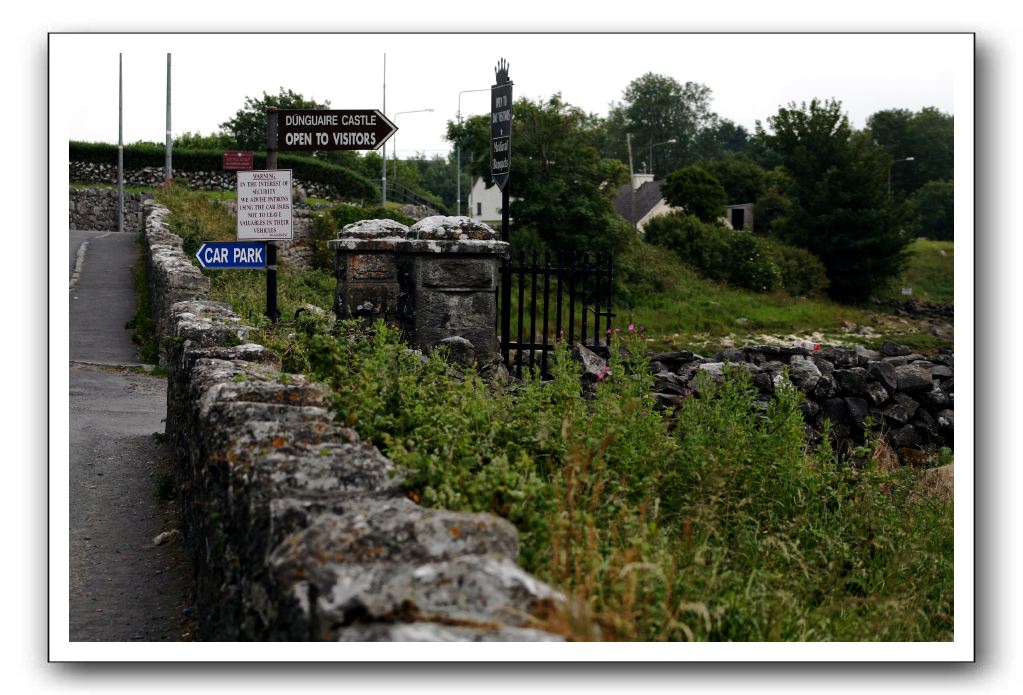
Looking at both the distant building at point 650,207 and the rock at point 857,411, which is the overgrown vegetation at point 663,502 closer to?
the rock at point 857,411

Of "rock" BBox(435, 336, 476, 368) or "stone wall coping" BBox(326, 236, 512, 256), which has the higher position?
"stone wall coping" BBox(326, 236, 512, 256)

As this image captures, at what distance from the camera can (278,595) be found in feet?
10.4

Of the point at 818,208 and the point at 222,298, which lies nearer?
the point at 222,298

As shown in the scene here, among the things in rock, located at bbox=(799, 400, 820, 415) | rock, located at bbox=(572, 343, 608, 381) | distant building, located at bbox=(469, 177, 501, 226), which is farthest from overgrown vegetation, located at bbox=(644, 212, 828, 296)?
rock, located at bbox=(572, 343, 608, 381)

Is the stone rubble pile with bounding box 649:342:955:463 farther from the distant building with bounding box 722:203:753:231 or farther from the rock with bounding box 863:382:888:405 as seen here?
the distant building with bounding box 722:203:753:231

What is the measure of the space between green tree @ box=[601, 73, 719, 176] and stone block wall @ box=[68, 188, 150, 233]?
129 ft

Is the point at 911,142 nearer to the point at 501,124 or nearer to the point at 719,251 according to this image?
the point at 719,251

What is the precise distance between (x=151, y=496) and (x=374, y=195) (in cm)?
3802

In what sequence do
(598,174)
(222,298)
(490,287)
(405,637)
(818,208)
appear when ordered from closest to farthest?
1. (405,637)
2. (490,287)
3. (222,298)
4. (598,174)
5. (818,208)

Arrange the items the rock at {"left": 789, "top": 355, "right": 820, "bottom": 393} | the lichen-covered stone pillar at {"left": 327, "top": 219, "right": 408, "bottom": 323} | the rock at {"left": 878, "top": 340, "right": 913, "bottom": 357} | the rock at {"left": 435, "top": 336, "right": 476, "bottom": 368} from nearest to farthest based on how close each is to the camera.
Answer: the rock at {"left": 435, "top": 336, "right": 476, "bottom": 368}, the lichen-covered stone pillar at {"left": 327, "top": 219, "right": 408, "bottom": 323}, the rock at {"left": 789, "top": 355, "right": 820, "bottom": 393}, the rock at {"left": 878, "top": 340, "right": 913, "bottom": 357}

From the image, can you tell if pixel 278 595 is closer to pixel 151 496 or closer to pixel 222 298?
pixel 151 496

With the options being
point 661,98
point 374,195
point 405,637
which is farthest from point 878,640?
point 661,98

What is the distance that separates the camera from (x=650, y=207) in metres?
58.0

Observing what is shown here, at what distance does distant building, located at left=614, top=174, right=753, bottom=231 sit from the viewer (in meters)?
54.2
